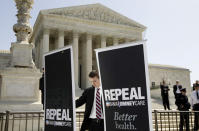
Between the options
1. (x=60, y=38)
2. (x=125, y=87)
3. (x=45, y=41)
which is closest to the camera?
(x=125, y=87)

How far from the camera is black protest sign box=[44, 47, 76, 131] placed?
3.62 metres

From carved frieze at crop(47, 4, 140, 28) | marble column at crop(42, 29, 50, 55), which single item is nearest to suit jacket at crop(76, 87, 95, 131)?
marble column at crop(42, 29, 50, 55)

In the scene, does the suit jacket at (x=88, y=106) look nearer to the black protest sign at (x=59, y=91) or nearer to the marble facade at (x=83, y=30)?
the black protest sign at (x=59, y=91)

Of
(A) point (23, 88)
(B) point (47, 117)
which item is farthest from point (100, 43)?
(B) point (47, 117)

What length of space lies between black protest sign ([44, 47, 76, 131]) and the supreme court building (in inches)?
1295

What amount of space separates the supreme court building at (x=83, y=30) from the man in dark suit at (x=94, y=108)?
32.8 meters

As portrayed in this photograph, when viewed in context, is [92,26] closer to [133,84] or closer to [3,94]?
[3,94]

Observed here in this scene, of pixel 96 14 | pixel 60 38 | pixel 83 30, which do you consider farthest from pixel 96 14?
pixel 60 38

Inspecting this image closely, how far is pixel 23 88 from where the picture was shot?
28.9 ft

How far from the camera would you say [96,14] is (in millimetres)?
42781

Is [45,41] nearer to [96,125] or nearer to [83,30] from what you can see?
[83,30]

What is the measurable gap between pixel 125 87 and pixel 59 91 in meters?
1.29

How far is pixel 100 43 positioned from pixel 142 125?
4126 centimetres

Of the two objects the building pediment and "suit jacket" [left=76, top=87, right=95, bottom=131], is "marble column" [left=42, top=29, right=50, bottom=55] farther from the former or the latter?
"suit jacket" [left=76, top=87, right=95, bottom=131]
